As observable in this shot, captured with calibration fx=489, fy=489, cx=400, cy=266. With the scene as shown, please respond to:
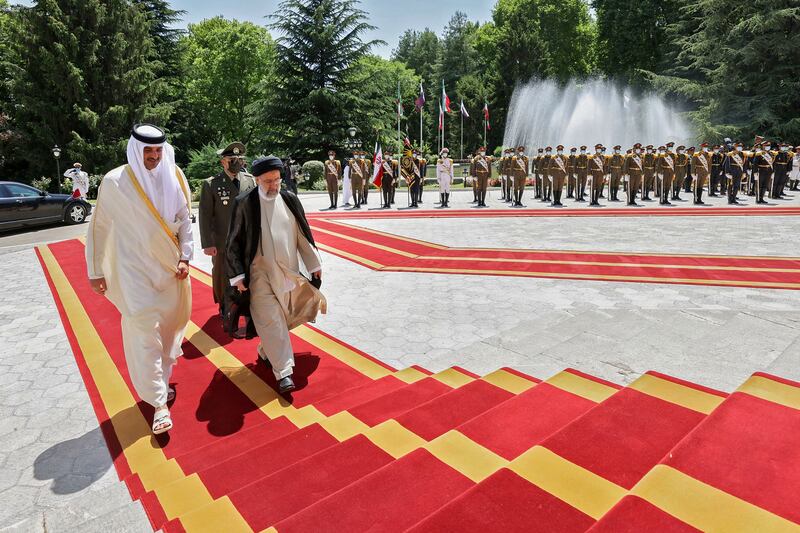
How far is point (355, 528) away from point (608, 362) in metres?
3.12

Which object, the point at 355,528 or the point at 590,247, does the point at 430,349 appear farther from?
the point at 590,247

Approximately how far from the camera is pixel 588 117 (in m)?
40.5

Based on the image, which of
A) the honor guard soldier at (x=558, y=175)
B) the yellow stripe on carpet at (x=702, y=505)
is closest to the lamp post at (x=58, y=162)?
the honor guard soldier at (x=558, y=175)

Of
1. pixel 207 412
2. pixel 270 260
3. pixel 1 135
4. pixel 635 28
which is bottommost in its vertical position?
pixel 207 412

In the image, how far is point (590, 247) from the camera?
385 inches

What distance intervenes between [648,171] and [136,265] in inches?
772

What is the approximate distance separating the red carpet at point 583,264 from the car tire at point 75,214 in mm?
10362

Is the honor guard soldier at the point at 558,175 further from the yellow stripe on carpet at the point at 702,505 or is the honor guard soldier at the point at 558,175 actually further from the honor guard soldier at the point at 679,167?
the yellow stripe on carpet at the point at 702,505

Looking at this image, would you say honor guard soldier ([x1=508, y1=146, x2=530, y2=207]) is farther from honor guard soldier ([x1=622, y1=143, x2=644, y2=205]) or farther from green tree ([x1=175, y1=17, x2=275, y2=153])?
green tree ([x1=175, y1=17, x2=275, y2=153])

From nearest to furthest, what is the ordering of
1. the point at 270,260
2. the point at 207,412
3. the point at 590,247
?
the point at 207,412, the point at 270,260, the point at 590,247

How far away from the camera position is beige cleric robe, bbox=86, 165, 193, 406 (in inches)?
138

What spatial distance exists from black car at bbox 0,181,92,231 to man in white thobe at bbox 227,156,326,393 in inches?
557

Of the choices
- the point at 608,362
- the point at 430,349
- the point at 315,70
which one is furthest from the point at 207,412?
the point at 315,70

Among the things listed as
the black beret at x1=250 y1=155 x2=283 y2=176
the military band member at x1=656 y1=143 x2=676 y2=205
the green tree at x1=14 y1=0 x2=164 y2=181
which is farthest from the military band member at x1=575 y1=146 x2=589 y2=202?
the green tree at x1=14 y1=0 x2=164 y2=181
